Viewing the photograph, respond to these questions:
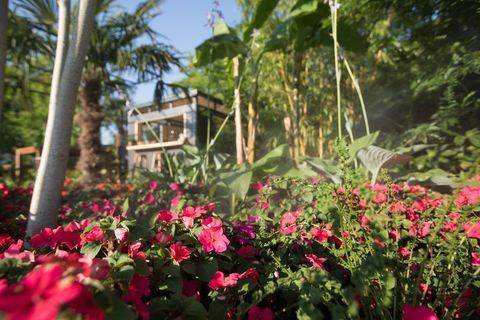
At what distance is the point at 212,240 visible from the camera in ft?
2.58

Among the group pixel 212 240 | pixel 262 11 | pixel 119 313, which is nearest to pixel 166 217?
pixel 212 240

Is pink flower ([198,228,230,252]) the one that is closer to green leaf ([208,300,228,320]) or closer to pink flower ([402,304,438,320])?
green leaf ([208,300,228,320])

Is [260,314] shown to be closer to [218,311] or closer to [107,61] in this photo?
[218,311]

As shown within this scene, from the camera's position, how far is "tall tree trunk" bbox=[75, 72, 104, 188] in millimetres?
4980

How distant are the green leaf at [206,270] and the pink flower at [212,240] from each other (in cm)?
3

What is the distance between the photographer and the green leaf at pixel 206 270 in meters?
0.73

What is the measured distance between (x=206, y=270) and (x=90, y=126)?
5.04m

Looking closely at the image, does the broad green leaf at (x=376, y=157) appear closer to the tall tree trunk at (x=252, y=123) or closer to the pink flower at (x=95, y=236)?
the tall tree trunk at (x=252, y=123)

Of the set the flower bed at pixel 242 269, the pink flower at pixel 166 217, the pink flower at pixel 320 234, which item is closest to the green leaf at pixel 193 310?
the flower bed at pixel 242 269

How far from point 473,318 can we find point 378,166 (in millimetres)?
1402

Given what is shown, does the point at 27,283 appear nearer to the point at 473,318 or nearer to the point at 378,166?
the point at 473,318

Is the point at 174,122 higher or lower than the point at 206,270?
higher

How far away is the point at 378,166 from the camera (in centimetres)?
A: 218

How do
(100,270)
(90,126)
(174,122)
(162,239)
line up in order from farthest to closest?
(174,122)
(90,126)
(162,239)
(100,270)
